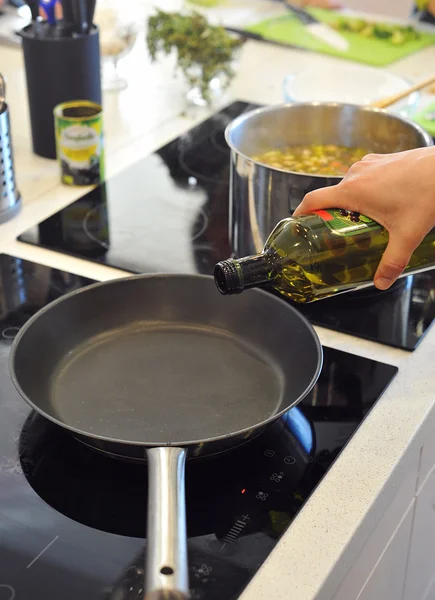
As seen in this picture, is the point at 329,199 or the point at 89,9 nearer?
the point at 329,199

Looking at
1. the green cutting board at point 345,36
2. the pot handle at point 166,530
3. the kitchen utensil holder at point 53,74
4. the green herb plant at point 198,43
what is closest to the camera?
the pot handle at point 166,530

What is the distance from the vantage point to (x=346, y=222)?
2.43ft

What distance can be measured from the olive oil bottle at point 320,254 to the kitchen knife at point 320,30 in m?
1.07

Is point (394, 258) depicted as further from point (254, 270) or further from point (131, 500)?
point (131, 500)

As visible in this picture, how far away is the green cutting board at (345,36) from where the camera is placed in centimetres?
168

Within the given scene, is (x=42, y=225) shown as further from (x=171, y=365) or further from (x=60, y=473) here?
(x=60, y=473)

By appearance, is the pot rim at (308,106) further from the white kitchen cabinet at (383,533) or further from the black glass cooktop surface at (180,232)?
the white kitchen cabinet at (383,533)

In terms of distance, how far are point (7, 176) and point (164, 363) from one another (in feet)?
1.36

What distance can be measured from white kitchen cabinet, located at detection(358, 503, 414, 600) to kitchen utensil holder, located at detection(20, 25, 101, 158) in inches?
30.9

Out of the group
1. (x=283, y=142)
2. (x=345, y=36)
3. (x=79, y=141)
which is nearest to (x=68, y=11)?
(x=79, y=141)

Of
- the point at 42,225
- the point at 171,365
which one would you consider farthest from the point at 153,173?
the point at 171,365

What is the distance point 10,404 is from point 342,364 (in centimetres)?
34

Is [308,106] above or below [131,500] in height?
above

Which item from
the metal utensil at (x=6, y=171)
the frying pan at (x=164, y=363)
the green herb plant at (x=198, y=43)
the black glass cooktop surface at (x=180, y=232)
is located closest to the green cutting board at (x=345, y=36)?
the green herb plant at (x=198, y=43)
